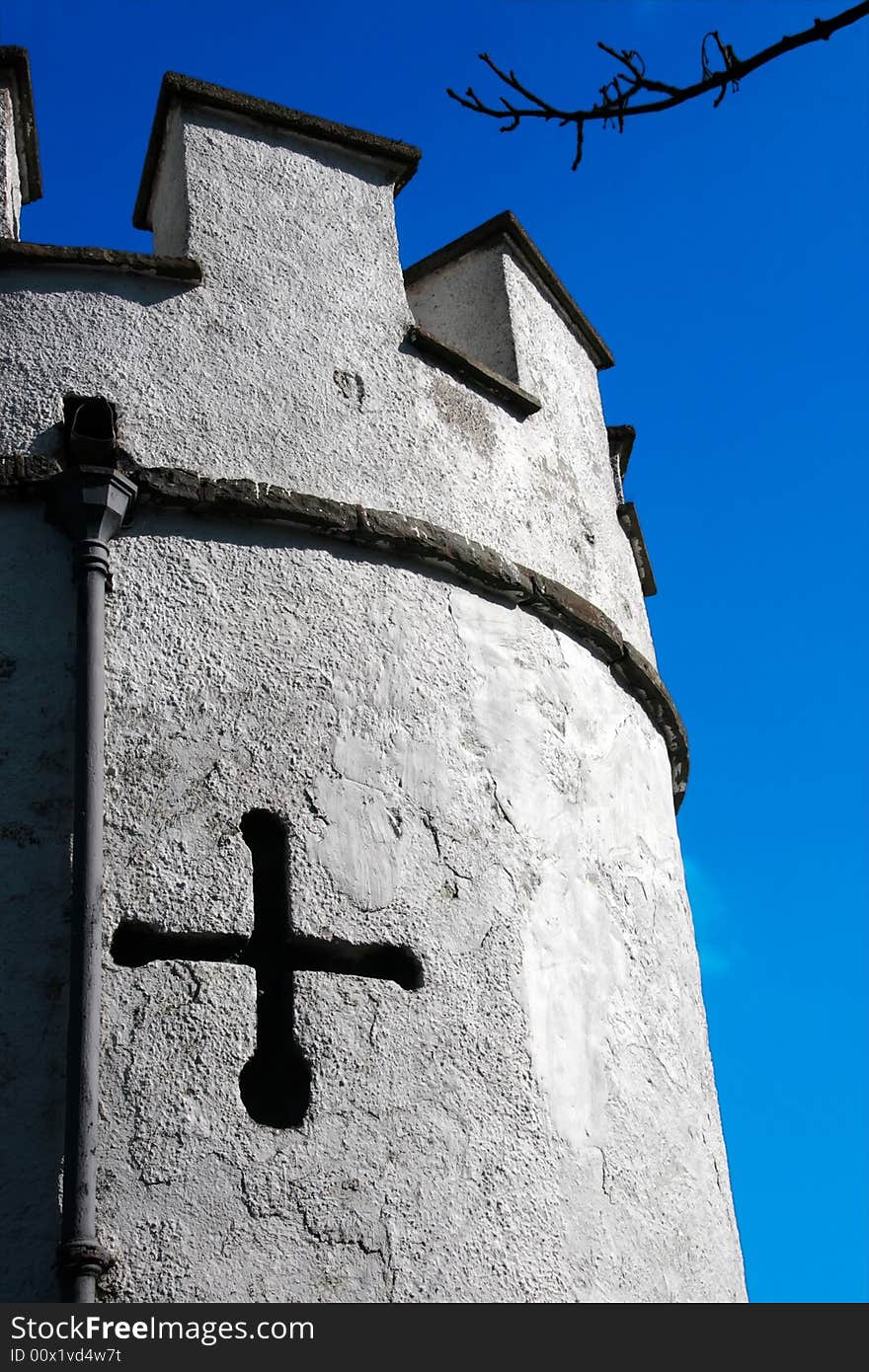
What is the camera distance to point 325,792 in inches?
152

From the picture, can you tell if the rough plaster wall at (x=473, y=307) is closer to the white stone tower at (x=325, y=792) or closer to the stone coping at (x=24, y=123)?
the white stone tower at (x=325, y=792)

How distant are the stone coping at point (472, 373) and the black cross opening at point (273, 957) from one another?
1.49 meters

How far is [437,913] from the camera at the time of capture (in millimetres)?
3900

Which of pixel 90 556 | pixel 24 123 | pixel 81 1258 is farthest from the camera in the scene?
pixel 24 123

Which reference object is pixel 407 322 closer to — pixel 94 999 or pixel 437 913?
pixel 437 913

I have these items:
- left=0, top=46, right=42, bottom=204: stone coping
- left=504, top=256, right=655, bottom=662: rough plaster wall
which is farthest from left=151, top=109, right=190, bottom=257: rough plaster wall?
left=504, top=256, right=655, bottom=662: rough plaster wall

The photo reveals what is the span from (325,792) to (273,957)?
41 centimetres

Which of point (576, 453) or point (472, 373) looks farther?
point (576, 453)

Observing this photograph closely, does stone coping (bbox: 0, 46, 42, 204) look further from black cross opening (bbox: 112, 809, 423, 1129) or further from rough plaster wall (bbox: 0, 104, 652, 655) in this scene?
black cross opening (bbox: 112, 809, 423, 1129)

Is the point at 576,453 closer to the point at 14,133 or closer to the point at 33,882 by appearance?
the point at 14,133

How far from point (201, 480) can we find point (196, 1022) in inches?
49.8

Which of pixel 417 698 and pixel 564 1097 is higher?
pixel 417 698

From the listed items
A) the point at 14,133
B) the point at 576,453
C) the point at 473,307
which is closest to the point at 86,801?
the point at 14,133
